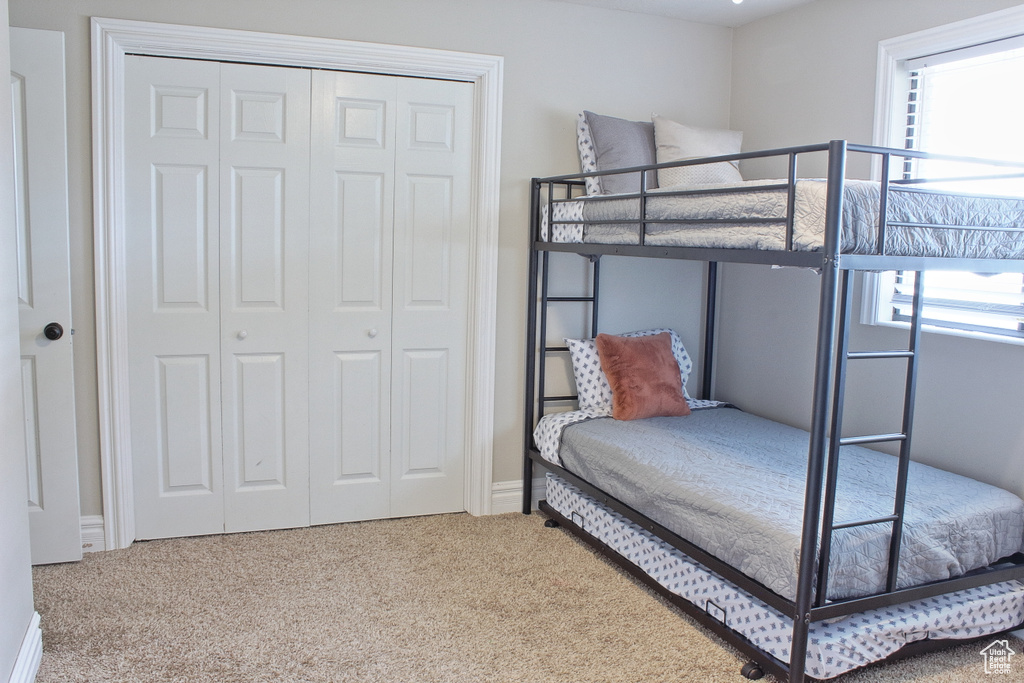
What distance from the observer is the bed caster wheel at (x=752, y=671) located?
89.7 inches

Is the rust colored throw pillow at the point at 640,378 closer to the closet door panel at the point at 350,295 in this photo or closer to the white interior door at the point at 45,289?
the closet door panel at the point at 350,295

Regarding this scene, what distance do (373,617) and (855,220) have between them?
1.88 metres

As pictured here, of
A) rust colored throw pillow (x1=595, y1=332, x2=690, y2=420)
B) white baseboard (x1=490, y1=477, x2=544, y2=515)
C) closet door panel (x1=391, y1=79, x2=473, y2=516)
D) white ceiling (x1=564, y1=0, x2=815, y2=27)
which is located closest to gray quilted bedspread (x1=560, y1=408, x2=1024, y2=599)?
rust colored throw pillow (x1=595, y1=332, x2=690, y2=420)

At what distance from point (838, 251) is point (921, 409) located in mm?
1255

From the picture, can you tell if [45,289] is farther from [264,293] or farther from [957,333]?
[957,333]

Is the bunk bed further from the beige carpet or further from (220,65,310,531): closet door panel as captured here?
(220,65,310,531): closet door panel

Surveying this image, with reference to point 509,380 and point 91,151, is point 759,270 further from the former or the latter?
point 91,151

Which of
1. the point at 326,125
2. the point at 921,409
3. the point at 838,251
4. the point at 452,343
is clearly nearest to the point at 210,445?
the point at 452,343

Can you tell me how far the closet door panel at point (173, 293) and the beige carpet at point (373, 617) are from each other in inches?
9.1

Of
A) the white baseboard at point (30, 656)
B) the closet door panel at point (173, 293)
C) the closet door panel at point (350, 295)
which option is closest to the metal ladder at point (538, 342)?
the closet door panel at point (350, 295)

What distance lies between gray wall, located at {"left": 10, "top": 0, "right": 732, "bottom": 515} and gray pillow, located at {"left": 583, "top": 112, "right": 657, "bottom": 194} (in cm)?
18

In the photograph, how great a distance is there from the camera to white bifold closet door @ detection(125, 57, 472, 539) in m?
3.08

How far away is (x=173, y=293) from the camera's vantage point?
10.2 ft

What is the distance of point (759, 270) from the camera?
12.0 feet
